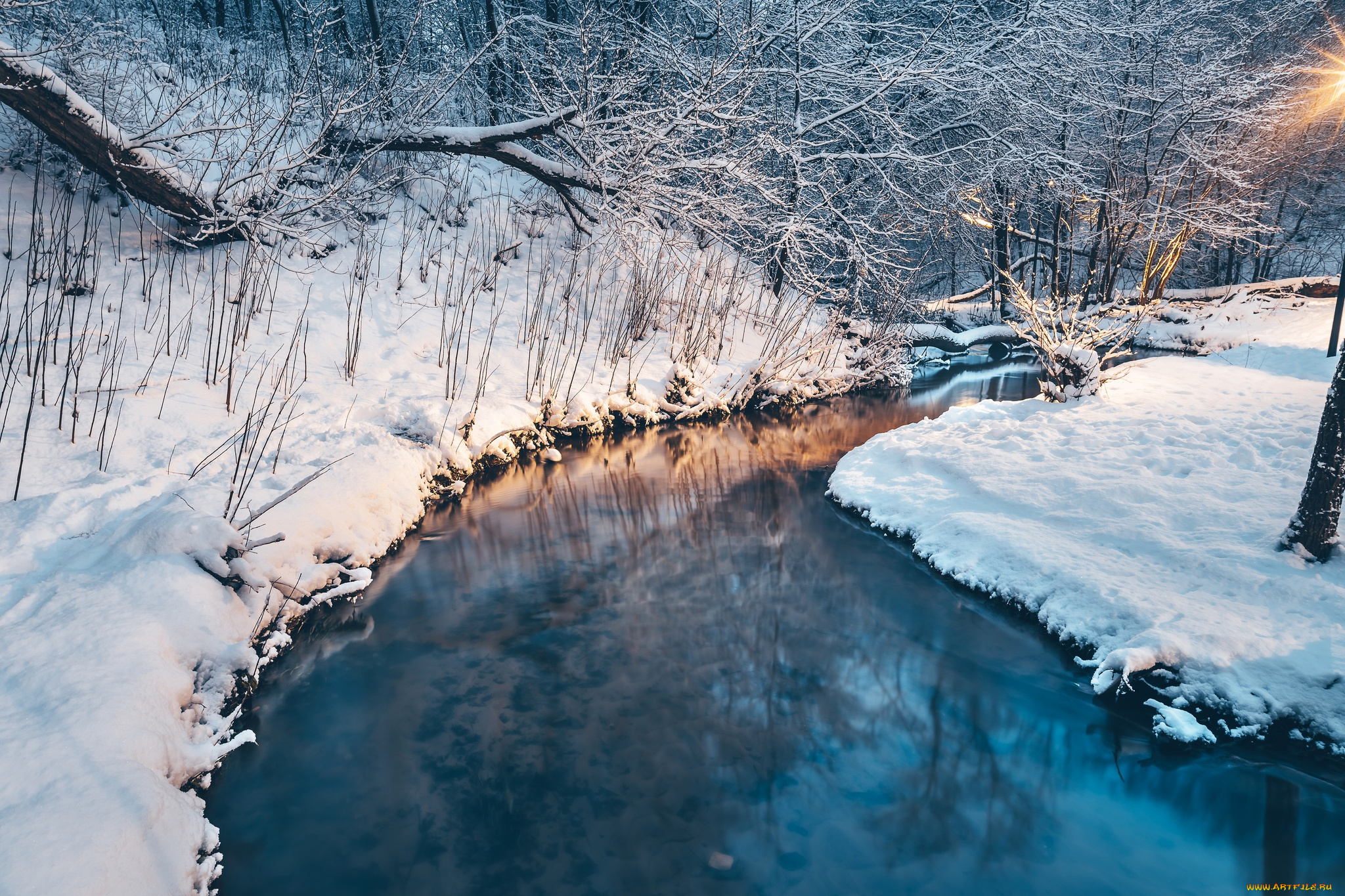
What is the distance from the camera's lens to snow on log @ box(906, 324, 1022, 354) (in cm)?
1502

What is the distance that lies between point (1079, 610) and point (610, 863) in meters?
3.14

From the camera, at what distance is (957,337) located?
599 inches

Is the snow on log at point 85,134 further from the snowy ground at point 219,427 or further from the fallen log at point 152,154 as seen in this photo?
the snowy ground at point 219,427

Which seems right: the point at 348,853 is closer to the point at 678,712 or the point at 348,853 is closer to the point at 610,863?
the point at 610,863

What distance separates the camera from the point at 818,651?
14.7ft

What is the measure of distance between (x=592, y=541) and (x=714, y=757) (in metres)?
2.75

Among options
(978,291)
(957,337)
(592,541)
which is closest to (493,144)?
(592,541)

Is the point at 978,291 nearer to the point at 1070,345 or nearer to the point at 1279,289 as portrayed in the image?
the point at 1279,289

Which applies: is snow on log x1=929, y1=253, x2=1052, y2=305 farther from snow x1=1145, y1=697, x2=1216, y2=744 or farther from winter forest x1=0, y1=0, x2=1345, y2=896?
snow x1=1145, y1=697, x2=1216, y2=744

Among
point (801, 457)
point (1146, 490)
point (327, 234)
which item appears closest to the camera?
point (1146, 490)

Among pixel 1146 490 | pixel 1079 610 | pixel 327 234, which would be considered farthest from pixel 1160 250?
pixel 327 234

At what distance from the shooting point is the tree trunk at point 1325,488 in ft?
12.4

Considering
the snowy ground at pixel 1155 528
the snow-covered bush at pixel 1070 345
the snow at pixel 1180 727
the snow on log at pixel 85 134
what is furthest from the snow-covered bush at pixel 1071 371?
the snow on log at pixel 85 134

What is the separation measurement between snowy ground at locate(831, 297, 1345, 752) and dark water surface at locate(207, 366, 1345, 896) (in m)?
0.27
